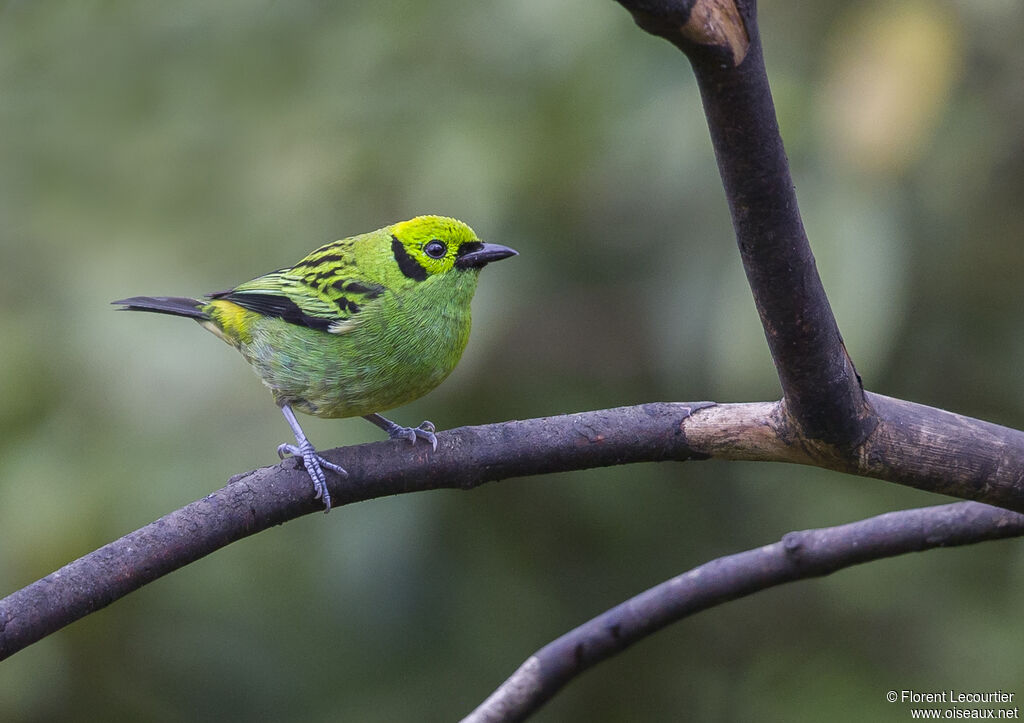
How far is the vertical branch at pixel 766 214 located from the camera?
Result: 123cm

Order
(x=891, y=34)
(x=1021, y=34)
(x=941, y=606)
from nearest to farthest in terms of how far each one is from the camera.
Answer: (x=891, y=34) < (x=1021, y=34) < (x=941, y=606)

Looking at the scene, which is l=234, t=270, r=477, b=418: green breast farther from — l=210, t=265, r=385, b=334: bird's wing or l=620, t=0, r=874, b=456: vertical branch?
l=620, t=0, r=874, b=456: vertical branch

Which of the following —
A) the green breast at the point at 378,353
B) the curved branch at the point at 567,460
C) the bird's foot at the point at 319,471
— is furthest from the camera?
the green breast at the point at 378,353

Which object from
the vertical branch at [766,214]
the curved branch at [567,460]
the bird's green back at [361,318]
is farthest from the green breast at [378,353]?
the vertical branch at [766,214]

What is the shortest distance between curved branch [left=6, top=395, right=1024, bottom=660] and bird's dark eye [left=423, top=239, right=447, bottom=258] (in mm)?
877

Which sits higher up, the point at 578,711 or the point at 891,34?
the point at 891,34

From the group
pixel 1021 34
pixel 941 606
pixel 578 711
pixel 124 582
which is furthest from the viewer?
pixel 578 711

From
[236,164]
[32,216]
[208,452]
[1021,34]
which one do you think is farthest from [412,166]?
[1021,34]

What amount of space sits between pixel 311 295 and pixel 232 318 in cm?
28

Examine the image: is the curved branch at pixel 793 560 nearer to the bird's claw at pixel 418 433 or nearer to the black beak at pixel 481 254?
the bird's claw at pixel 418 433

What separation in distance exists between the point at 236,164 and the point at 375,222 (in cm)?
50

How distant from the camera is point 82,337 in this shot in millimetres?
3043

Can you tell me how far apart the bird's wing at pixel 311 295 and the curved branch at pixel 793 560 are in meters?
1.12

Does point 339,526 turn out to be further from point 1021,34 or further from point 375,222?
point 1021,34
